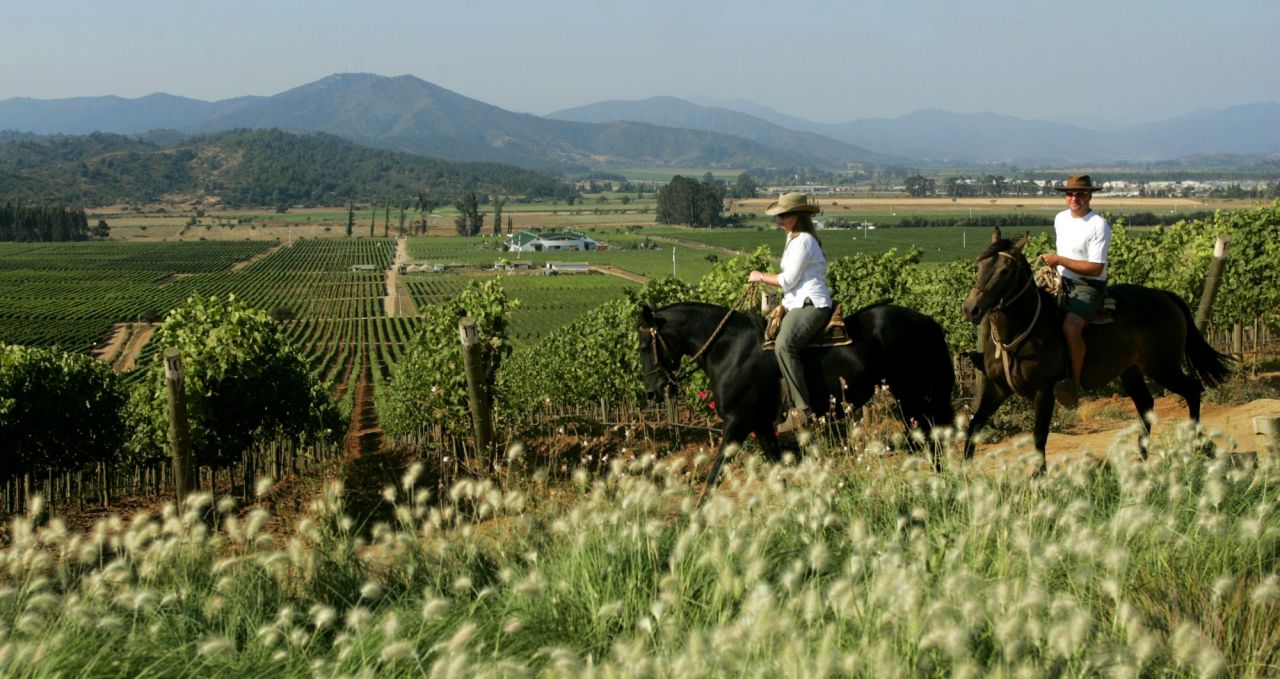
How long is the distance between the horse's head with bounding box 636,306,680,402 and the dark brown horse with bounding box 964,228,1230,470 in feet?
8.96

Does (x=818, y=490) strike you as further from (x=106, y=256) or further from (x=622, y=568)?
(x=106, y=256)

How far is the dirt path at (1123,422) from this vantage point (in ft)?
34.3

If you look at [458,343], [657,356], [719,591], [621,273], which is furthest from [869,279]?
[621,273]

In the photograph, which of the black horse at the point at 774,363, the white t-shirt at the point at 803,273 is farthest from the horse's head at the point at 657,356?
the white t-shirt at the point at 803,273

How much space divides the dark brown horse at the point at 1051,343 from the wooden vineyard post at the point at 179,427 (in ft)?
21.3

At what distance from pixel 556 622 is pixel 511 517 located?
4.83 ft

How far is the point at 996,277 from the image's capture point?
30.3 ft

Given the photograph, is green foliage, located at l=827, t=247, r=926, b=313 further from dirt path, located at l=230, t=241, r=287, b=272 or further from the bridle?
dirt path, located at l=230, t=241, r=287, b=272

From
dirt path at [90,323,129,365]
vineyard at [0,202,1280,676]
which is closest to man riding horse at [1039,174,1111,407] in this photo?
vineyard at [0,202,1280,676]

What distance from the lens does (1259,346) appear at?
77.1 ft

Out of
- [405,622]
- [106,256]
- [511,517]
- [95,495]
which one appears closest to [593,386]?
[95,495]

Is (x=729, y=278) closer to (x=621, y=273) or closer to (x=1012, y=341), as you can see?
(x=1012, y=341)

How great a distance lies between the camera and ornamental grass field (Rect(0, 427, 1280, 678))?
3930 millimetres

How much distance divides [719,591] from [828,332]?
538 centimetres
